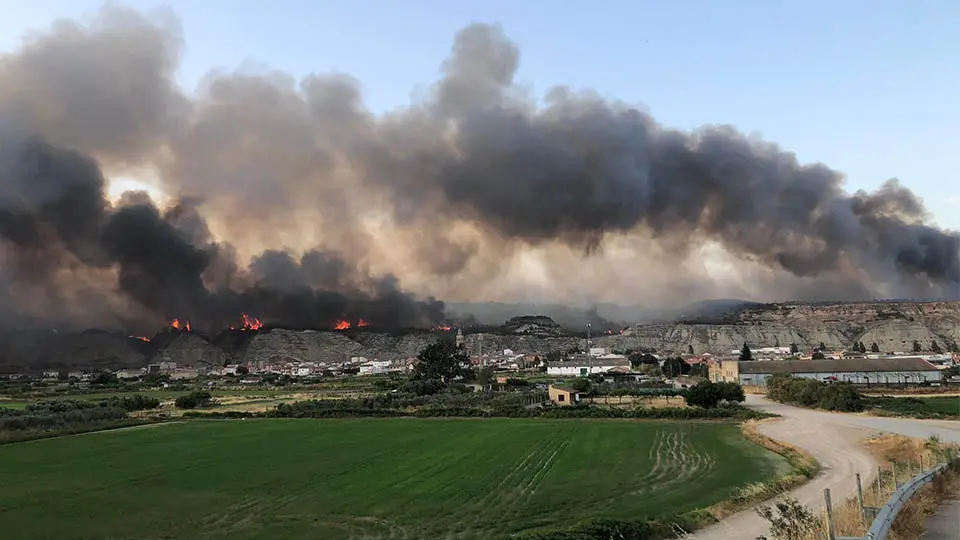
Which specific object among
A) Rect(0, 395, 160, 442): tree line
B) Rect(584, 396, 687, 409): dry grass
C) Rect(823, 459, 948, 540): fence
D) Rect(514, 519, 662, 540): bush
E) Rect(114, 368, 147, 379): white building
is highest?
Rect(823, 459, 948, 540): fence

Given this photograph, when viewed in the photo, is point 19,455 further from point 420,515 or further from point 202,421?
point 420,515

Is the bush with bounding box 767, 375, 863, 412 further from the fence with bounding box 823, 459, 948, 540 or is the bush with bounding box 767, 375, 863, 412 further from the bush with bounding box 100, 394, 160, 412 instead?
the bush with bounding box 100, 394, 160, 412

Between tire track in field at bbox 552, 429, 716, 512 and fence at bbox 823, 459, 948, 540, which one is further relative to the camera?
tire track in field at bbox 552, 429, 716, 512

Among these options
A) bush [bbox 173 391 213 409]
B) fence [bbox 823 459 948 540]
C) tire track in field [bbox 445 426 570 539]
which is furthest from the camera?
bush [bbox 173 391 213 409]

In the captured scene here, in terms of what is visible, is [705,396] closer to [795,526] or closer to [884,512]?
[795,526]

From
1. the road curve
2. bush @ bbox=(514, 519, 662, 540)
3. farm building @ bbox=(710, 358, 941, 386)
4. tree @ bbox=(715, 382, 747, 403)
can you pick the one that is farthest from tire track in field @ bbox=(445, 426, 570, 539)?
farm building @ bbox=(710, 358, 941, 386)

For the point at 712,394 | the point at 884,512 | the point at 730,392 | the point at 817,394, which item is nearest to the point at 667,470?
the point at 884,512

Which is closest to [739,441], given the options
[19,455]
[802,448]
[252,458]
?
[802,448]
